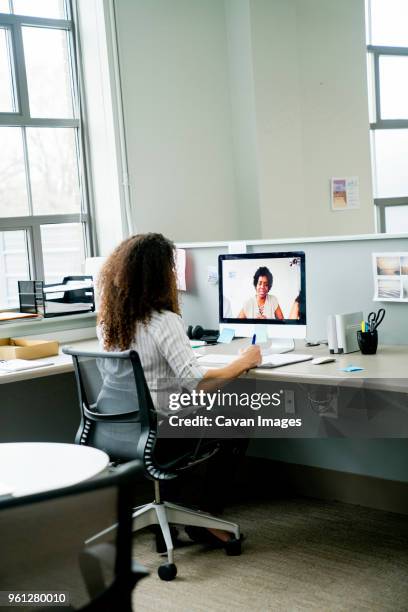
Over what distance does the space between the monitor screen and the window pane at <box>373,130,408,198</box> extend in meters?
2.54

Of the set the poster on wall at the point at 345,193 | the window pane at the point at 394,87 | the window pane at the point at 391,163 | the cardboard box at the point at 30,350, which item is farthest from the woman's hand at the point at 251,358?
the window pane at the point at 394,87

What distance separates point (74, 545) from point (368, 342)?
6.75 ft

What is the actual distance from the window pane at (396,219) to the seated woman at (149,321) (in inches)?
122

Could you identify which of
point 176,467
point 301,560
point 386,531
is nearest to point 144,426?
point 176,467

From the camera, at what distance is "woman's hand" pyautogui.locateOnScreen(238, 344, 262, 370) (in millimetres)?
3078

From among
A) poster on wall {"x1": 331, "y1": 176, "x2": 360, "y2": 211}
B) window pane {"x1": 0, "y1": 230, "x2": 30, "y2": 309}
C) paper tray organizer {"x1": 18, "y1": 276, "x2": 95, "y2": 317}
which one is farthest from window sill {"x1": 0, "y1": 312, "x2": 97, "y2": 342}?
poster on wall {"x1": 331, "y1": 176, "x2": 360, "y2": 211}

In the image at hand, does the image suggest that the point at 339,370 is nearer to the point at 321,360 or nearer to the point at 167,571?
the point at 321,360

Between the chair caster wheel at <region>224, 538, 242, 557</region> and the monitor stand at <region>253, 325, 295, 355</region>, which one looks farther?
the monitor stand at <region>253, 325, 295, 355</region>

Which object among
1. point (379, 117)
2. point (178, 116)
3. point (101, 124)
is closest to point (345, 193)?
point (379, 117)

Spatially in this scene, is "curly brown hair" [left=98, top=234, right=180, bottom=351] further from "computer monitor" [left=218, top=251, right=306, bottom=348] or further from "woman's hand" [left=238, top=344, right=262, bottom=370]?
"computer monitor" [left=218, top=251, right=306, bottom=348]

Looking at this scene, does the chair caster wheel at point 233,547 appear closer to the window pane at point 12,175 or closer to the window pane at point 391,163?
the window pane at point 12,175

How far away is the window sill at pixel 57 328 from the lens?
3.99 m

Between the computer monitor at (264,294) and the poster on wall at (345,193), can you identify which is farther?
the poster on wall at (345,193)

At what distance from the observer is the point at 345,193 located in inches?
209
